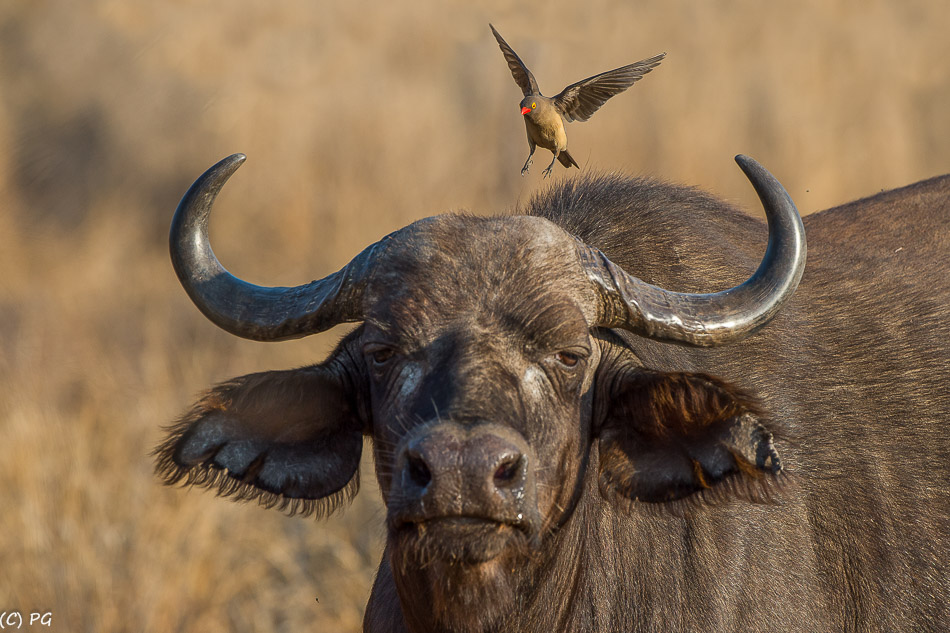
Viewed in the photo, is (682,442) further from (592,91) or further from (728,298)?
(592,91)

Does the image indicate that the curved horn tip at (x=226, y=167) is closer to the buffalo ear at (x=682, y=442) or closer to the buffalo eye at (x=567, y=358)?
the buffalo eye at (x=567, y=358)

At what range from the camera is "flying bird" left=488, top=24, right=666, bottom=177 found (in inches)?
186

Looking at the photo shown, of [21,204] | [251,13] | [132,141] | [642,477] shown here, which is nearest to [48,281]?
[21,204]

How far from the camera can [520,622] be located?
430cm

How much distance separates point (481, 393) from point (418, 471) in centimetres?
35

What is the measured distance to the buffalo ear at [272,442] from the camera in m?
4.39

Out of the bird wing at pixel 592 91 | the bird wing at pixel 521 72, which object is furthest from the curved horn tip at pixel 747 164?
the bird wing at pixel 521 72

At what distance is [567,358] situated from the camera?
13.4ft

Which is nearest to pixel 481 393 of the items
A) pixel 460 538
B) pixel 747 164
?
pixel 460 538

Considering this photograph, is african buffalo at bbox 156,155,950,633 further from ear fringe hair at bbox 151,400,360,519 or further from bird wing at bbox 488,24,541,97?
bird wing at bbox 488,24,541,97

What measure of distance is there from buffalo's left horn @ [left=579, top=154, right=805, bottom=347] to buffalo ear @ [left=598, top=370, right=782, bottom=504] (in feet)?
0.60

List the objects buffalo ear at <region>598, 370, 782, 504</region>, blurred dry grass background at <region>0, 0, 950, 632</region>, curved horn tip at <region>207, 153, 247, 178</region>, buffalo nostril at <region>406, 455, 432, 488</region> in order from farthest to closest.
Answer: blurred dry grass background at <region>0, 0, 950, 632</region>
curved horn tip at <region>207, 153, 247, 178</region>
buffalo ear at <region>598, 370, 782, 504</region>
buffalo nostril at <region>406, 455, 432, 488</region>

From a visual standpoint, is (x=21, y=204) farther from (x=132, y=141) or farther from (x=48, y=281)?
(x=132, y=141)

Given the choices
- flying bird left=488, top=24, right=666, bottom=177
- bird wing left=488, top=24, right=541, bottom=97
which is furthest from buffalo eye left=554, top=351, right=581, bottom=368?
bird wing left=488, top=24, right=541, bottom=97
